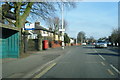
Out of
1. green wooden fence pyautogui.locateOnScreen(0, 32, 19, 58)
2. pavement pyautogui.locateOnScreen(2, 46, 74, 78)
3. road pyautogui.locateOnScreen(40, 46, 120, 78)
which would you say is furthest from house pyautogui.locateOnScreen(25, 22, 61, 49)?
road pyautogui.locateOnScreen(40, 46, 120, 78)

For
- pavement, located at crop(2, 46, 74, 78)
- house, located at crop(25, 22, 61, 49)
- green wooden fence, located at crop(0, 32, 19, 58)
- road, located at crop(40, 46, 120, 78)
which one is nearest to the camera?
pavement, located at crop(2, 46, 74, 78)

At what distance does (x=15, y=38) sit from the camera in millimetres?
19516

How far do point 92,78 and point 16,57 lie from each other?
1147 cm

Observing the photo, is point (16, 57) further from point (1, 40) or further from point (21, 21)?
point (21, 21)

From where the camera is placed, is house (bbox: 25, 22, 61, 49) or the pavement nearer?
the pavement

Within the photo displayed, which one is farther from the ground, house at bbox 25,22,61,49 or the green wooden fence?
house at bbox 25,22,61,49

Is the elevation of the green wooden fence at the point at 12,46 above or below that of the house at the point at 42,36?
below

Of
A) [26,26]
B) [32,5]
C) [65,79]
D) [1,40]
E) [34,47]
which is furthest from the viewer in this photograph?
[34,47]

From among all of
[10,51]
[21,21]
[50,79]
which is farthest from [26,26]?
[50,79]

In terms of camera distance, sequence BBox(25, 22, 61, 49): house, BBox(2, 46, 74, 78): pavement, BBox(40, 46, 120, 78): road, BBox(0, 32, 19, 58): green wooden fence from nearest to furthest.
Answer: BBox(2, 46, 74, 78): pavement, BBox(40, 46, 120, 78): road, BBox(0, 32, 19, 58): green wooden fence, BBox(25, 22, 61, 49): house

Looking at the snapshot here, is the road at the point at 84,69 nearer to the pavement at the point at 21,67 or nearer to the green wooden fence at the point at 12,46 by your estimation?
the pavement at the point at 21,67

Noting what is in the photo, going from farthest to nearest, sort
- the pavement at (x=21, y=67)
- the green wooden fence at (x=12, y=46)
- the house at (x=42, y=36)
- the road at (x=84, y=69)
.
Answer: the house at (x=42, y=36) → the green wooden fence at (x=12, y=46) → the road at (x=84, y=69) → the pavement at (x=21, y=67)

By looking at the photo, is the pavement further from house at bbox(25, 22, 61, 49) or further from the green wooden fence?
house at bbox(25, 22, 61, 49)

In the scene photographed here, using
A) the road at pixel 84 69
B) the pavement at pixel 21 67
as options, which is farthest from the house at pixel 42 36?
the road at pixel 84 69
